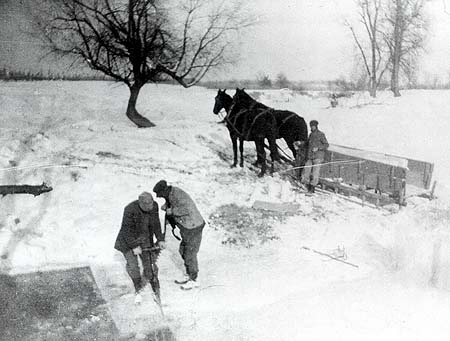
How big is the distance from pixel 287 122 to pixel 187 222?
3320mm

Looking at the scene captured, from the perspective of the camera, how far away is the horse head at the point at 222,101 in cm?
764

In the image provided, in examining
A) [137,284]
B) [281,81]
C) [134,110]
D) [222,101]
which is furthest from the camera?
[222,101]

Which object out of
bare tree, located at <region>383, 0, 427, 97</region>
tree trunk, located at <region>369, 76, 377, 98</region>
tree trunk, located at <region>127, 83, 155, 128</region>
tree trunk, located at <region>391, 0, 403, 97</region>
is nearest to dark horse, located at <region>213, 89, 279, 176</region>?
tree trunk, located at <region>127, 83, 155, 128</region>

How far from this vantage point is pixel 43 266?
5.16 metres

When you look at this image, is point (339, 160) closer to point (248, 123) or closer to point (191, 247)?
point (248, 123)

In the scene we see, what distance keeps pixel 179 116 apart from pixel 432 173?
148 inches

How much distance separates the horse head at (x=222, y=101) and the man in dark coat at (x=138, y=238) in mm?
3134

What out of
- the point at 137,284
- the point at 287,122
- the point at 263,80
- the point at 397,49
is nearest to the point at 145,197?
the point at 137,284

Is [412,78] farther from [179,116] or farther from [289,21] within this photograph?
[179,116]

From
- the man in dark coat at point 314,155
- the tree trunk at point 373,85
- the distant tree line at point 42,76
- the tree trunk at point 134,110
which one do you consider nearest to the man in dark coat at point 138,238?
the tree trunk at point 134,110

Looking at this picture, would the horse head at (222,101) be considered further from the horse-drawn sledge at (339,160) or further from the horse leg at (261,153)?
the horse leg at (261,153)

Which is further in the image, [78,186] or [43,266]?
[78,186]

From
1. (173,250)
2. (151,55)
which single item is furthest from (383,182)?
(151,55)

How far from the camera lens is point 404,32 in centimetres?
648
